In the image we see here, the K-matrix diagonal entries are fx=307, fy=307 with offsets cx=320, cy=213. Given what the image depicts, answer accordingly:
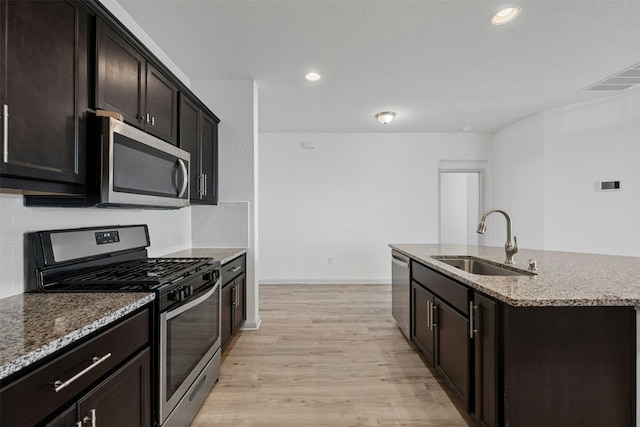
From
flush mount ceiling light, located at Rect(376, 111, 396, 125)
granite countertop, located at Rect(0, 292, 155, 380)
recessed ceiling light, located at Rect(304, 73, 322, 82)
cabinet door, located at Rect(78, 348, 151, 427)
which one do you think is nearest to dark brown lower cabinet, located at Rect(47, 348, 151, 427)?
cabinet door, located at Rect(78, 348, 151, 427)

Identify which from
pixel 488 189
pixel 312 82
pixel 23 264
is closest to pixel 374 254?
pixel 488 189

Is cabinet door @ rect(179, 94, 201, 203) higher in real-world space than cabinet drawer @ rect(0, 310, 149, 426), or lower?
higher

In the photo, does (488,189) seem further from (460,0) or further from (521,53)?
(460,0)

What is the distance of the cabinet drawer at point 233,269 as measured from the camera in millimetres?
2563

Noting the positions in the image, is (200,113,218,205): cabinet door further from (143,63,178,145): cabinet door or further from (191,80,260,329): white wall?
(143,63,178,145): cabinet door

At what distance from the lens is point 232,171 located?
3357 mm

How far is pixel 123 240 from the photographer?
2119 millimetres

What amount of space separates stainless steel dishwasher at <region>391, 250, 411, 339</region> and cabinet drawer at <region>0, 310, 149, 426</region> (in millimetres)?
2215

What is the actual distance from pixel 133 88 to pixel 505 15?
8.52 feet

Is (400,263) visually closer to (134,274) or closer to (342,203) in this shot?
(134,274)

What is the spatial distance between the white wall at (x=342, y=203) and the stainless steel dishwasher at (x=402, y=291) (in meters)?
2.25

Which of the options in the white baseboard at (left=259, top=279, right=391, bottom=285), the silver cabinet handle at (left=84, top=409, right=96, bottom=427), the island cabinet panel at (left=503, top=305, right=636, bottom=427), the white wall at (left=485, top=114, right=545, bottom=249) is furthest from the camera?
the white baseboard at (left=259, top=279, right=391, bottom=285)

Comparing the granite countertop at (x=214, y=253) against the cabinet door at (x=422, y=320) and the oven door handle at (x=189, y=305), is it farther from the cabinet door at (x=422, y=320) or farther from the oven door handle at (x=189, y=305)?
the cabinet door at (x=422, y=320)

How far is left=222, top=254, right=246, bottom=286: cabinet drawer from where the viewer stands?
2.56 meters
